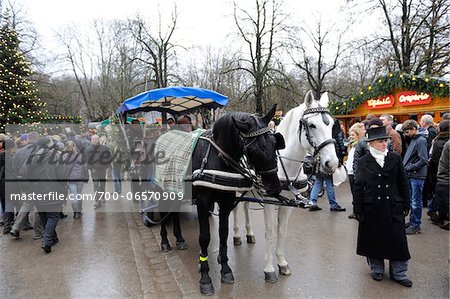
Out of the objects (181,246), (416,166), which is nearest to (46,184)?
(181,246)

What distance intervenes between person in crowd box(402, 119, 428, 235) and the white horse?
96.8 inches

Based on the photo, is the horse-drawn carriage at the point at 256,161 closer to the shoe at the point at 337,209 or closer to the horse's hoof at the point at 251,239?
the horse's hoof at the point at 251,239

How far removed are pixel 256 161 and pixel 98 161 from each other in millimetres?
6081

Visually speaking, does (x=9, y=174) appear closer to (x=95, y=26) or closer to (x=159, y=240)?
(x=159, y=240)

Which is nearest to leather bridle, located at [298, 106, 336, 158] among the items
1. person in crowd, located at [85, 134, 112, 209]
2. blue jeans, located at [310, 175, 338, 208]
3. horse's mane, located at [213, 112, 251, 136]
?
horse's mane, located at [213, 112, 251, 136]

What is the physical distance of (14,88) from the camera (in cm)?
1631

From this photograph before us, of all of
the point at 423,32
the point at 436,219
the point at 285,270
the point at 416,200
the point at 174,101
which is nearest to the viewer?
the point at 285,270

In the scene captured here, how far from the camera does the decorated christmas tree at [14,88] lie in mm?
15844

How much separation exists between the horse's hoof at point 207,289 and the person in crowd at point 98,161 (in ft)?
17.3

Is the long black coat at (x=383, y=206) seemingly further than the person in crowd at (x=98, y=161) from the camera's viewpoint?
No

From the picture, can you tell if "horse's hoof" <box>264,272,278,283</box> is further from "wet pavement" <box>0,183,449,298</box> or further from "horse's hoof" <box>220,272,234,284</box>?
"horse's hoof" <box>220,272,234,284</box>

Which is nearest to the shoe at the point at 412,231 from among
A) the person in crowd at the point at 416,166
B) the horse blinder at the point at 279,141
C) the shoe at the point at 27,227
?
the person in crowd at the point at 416,166

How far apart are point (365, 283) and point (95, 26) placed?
131 feet

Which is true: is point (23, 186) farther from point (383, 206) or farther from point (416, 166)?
point (416, 166)
